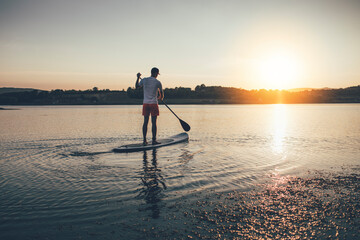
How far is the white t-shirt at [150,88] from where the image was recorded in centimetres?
1072

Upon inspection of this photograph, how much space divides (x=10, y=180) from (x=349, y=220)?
7.50 metres

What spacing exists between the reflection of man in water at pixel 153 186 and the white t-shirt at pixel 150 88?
3824 millimetres

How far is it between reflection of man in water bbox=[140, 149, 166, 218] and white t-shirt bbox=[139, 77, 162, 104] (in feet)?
12.5

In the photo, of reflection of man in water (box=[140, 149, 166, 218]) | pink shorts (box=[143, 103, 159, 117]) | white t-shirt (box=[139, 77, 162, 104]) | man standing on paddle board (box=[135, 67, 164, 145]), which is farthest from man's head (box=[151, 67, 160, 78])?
reflection of man in water (box=[140, 149, 166, 218])

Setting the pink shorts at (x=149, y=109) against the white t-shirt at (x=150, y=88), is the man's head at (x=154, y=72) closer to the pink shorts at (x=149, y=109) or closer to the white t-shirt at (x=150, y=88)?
the white t-shirt at (x=150, y=88)

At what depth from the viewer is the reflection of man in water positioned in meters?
4.46

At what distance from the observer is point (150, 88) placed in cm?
1075

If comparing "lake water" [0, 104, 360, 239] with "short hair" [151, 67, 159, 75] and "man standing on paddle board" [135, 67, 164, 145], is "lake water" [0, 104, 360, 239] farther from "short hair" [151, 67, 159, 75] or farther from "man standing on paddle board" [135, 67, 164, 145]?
"short hair" [151, 67, 159, 75]

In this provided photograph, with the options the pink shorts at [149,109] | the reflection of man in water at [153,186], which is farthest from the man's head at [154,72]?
the reflection of man in water at [153,186]

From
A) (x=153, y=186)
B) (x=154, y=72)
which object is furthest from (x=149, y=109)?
(x=153, y=186)

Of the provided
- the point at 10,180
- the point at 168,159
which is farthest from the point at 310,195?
the point at 10,180

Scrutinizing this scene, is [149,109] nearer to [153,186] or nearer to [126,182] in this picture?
[126,182]

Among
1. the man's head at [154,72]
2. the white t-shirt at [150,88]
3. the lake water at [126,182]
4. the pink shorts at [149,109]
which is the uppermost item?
the man's head at [154,72]

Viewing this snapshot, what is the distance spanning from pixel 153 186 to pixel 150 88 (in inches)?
236
